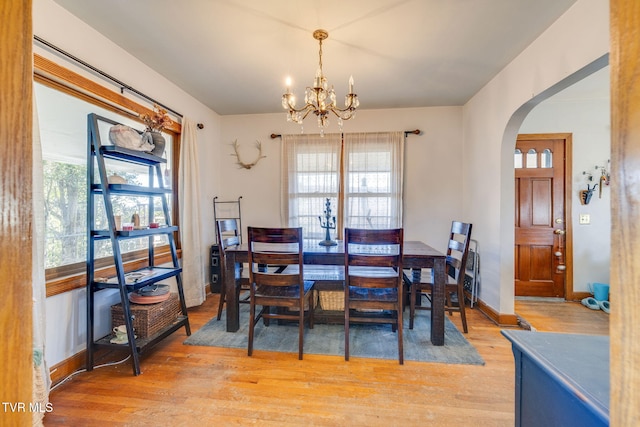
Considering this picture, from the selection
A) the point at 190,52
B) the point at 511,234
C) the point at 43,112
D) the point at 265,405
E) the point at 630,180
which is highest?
the point at 190,52

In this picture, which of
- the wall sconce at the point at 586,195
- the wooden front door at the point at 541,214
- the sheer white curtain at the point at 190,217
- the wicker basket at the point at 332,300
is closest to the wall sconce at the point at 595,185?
the wall sconce at the point at 586,195

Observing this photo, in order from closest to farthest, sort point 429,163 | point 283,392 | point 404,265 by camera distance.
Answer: point 283,392
point 404,265
point 429,163

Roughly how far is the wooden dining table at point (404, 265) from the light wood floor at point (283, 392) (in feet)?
1.14

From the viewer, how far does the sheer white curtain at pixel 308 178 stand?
387 centimetres

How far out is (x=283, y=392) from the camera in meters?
1.77

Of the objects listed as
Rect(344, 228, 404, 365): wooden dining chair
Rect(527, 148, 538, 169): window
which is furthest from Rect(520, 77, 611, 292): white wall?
Rect(344, 228, 404, 365): wooden dining chair

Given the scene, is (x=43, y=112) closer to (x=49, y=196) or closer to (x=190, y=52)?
(x=49, y=196)

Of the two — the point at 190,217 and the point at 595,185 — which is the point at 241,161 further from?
the point at 595,185

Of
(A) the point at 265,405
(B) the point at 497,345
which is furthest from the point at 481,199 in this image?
(A) the point at 265,405

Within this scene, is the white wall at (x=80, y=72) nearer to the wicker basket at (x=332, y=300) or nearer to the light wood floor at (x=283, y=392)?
the light wood floor at (x=283, y=392)

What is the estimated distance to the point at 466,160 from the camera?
11.9 ft

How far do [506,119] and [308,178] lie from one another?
2428mm

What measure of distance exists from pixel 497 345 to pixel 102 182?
344cm

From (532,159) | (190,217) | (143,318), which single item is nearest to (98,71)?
(190,217)
